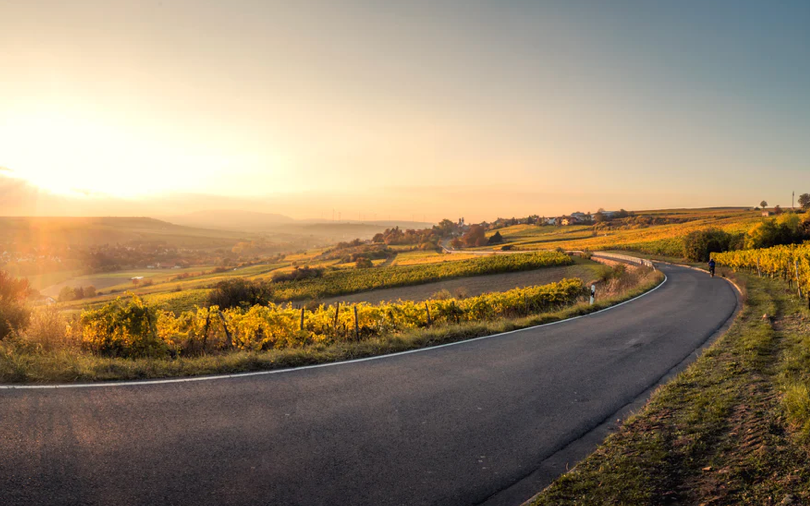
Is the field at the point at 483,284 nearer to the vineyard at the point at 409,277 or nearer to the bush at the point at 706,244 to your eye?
the vineyard at the point at 409,277

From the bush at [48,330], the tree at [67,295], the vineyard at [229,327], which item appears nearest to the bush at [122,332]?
the vineyard at [229,327]

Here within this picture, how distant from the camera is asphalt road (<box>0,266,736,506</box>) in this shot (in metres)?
4.17

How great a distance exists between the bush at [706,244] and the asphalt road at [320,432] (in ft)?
161

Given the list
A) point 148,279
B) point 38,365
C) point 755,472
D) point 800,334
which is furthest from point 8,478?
point 148,279

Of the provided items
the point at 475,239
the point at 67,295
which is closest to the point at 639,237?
the point at 475,239

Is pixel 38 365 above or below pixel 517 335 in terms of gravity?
above

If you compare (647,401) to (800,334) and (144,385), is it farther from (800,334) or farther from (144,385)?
(144,385)

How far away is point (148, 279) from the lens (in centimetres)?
9075

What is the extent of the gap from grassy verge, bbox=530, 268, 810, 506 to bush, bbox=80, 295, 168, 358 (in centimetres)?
998

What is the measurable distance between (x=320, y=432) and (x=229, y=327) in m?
7.09

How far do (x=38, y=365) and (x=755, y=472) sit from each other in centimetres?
1146

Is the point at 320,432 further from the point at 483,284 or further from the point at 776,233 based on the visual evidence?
the point at 776,233

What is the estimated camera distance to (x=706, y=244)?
4744 centimetres

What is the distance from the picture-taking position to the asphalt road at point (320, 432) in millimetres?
4168
